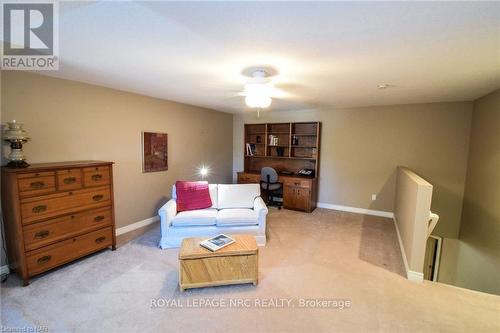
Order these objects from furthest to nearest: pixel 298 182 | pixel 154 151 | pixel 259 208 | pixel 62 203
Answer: pixel 298 182
pixel 154 151
pixel 259 208
pixel 62 203

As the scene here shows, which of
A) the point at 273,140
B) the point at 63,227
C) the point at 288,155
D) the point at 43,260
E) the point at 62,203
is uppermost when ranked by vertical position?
the point at 273,140

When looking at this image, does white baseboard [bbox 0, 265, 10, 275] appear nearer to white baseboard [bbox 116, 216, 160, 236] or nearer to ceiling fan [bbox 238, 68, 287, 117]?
white baseboard [bbox 116, 216, 160, 236]

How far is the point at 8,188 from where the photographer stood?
2242 millimetres

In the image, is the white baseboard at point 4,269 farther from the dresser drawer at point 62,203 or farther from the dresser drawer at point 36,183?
the dresser drawer at point 36,183

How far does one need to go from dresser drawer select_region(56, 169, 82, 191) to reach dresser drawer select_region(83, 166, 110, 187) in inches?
2.4

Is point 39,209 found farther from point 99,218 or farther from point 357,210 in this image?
point 357,210

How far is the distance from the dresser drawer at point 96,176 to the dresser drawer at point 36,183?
1.00ft

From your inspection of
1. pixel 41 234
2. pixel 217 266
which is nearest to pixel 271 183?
pixel 217 266

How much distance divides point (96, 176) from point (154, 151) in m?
1.25

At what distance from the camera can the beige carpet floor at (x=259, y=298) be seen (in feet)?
6.01

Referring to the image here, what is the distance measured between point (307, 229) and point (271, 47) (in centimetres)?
292

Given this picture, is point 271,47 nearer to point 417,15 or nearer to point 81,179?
point 417,15

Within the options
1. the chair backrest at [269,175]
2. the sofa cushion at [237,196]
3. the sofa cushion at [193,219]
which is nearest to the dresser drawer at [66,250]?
the sofa cushion at [193,219]

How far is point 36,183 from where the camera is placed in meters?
2.30
